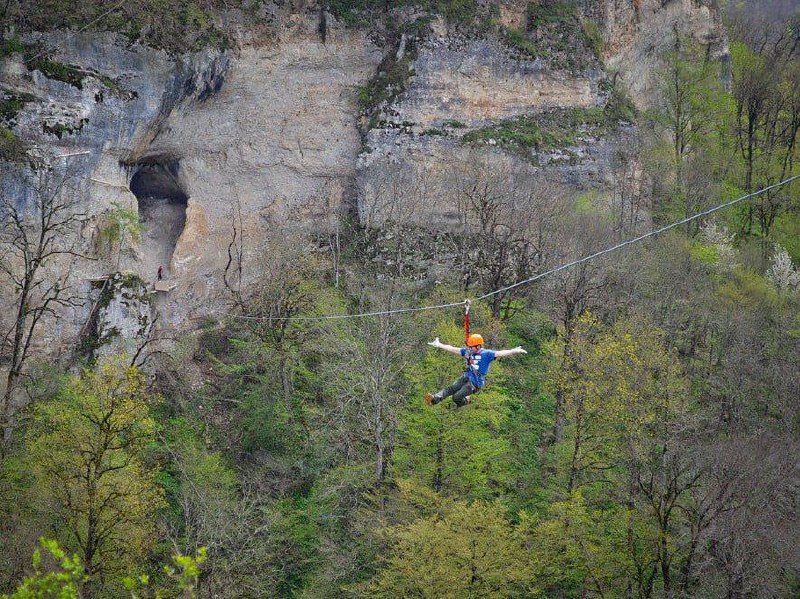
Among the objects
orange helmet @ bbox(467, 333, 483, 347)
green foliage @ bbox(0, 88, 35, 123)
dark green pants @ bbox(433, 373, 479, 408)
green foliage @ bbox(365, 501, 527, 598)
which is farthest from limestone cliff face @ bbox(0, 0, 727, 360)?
orange helmet @ bbox(467, 333, 483, 347)

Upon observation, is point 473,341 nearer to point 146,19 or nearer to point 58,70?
point 58,70

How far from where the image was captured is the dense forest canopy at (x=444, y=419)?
1033 inches

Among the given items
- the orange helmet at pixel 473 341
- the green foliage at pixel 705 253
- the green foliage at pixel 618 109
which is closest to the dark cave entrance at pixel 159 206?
the green foliage at pixel 618 109

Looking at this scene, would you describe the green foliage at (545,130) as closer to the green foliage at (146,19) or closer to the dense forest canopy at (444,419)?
the dense forest canopy at (444,419)

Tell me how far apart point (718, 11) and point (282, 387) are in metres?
28.4

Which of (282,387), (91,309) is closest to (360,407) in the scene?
(282,387)

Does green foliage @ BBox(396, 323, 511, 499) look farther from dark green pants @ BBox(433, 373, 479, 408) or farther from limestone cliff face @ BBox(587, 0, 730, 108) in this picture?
limestone cliff face @ BBox(587, 0, 730, 108)

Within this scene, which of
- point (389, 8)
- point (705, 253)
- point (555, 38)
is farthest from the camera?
point (555, 38)

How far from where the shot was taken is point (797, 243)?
44156mm

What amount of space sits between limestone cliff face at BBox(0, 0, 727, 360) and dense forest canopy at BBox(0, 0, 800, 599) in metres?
0.92

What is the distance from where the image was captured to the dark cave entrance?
40.2 metres

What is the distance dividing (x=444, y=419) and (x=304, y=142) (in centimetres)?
1529

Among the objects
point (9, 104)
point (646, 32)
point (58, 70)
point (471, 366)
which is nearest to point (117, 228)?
point (9, 104)

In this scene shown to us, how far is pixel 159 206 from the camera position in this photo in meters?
41.5
